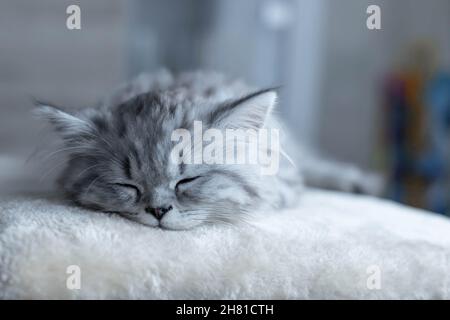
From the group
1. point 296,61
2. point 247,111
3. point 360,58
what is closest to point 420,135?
point 360,58

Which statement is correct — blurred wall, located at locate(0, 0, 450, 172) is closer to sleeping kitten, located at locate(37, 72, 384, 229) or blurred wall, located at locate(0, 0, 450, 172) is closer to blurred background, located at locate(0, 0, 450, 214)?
blurred background, located at locate(0, 0, 450, 214)

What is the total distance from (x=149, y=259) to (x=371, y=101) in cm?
243

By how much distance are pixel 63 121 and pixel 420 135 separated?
196cm

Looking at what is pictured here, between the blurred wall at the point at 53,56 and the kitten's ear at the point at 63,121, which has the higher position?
the blurred wall at the point at 53,56

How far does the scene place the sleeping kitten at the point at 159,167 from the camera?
1149mm

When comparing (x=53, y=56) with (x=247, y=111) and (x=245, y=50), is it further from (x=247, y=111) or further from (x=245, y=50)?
(x=247, y=111)

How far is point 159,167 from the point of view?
1.15 m

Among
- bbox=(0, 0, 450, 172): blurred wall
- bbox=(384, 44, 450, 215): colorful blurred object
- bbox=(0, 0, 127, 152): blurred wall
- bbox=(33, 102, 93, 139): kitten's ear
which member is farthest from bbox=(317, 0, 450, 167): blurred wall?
bbox=(33, 102, 93, 139): kitten's ear

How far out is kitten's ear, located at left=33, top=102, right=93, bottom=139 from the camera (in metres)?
1.24

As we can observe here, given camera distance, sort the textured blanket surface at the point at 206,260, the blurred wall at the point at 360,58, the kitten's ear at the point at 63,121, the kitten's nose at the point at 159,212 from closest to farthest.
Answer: the textured blanket surface at the point at 206,260, the kitten's nose at the point at 159,212, the kitten's ear at the point at 63,121, the blurred wall at the point at 360,58

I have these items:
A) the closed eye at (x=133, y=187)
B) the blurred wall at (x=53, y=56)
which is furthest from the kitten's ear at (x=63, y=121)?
the blurred wall at (x=53, y=56)

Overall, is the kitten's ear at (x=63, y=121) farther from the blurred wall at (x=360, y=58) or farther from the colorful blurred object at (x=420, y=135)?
the blurred wall at (x=360, y=58)

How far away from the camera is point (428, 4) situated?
3.01 m
